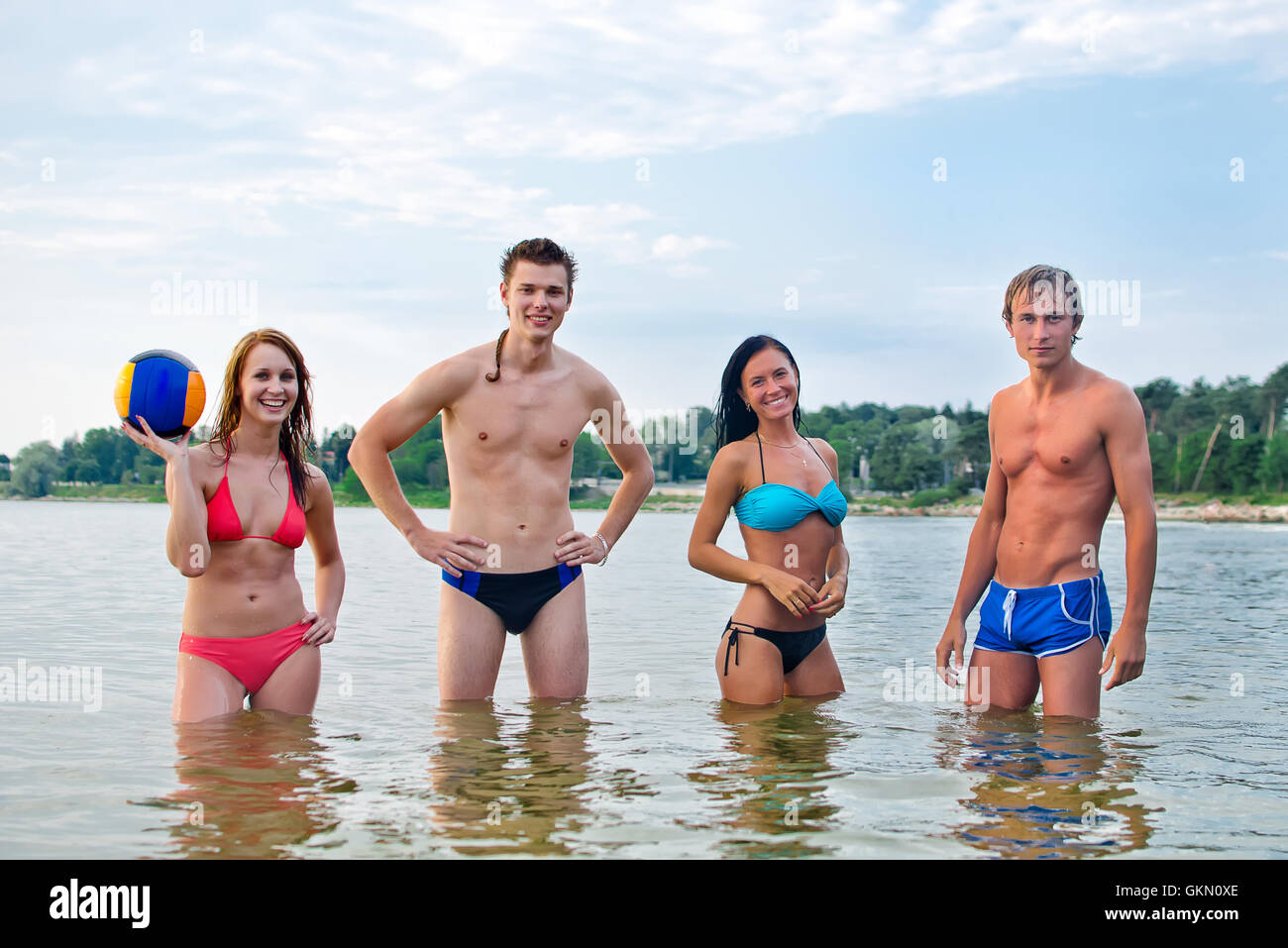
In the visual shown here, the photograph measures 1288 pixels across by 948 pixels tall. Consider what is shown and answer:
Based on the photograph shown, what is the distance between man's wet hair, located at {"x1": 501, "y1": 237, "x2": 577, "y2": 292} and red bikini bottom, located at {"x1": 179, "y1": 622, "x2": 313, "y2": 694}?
2.13 m

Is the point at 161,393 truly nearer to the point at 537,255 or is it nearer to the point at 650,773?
the point at 537,255

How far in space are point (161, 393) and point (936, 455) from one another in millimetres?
121436

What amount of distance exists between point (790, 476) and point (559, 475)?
1.23m

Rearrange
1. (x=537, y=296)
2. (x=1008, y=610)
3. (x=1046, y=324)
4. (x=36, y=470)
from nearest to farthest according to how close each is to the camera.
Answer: (x=1046, y=324), (x=1008, y=610), (x=537, y=296), (x=36, y=470)

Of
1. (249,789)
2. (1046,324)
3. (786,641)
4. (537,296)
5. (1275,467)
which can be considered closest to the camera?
(249,789)

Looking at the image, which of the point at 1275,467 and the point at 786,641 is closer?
the point at 786,641

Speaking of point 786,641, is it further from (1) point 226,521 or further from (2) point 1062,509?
(1) point 226,521

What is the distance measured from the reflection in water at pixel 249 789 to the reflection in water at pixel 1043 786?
2550 mm

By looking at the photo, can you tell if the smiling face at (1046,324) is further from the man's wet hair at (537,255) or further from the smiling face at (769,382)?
the man's wet hair at (537,255)

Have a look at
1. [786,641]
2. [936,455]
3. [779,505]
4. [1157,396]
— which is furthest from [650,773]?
[1157,396]

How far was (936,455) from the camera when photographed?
399ft

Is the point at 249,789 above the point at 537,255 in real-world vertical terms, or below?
below
